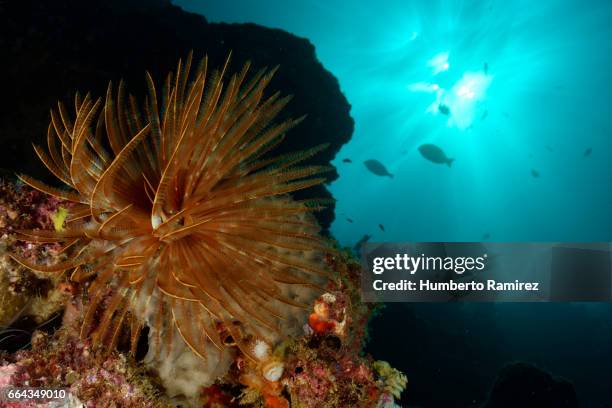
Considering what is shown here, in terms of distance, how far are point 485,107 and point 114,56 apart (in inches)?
1763

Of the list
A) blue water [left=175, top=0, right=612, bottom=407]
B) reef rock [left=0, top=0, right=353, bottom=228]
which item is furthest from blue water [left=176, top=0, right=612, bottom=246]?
reef rock [left=0, top=0, right=353, bottom=228]

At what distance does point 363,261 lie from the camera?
15.8 feet

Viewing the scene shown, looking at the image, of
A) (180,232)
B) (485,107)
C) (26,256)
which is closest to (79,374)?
(26,256)

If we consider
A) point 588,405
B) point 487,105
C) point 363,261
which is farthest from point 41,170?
point 487,105

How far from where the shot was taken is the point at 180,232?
2.76 m

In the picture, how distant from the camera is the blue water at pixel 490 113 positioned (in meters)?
23.8

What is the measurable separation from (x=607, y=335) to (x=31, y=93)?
4856 centimetres

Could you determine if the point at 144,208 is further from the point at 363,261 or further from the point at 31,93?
the point at 31,93

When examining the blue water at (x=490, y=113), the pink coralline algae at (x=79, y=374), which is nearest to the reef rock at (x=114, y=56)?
the blue water at (x=490, y=113)

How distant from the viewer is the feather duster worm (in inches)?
107

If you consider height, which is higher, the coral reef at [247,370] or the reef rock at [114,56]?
the reef rock at [114,56]

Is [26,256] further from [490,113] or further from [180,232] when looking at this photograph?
[490,113]

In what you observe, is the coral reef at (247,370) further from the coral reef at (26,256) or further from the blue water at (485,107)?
the blue water at (485,107)

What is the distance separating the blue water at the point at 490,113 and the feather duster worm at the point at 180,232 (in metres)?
13.3
